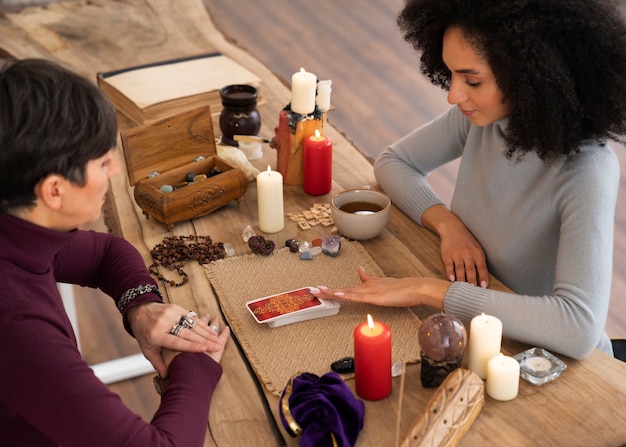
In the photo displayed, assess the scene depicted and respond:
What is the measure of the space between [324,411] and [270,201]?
67cm

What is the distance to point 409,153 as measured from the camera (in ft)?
6.46

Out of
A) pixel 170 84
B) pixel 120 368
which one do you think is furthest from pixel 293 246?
pixel 120 368

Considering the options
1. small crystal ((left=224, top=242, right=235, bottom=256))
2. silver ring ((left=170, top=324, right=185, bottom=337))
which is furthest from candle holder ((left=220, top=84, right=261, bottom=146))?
silver ring ((left=170, top=324, right=185, bottom=337))

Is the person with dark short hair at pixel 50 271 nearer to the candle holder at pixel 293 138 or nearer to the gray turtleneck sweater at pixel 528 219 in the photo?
the gray turtleneck sweater at pixel 528 219

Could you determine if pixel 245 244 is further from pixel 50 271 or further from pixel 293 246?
pixel 50 271

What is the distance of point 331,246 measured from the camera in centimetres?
169

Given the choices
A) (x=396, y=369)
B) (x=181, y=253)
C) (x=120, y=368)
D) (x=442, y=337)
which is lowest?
(x=120, y=368)

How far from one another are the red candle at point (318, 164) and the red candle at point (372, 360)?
0.69 meters

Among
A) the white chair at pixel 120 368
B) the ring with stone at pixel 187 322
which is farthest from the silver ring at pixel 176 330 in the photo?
the white chair at pixel 120 368

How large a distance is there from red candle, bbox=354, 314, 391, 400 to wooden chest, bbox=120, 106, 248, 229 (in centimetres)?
65

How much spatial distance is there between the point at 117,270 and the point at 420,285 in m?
0.58

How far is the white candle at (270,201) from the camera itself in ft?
5.75

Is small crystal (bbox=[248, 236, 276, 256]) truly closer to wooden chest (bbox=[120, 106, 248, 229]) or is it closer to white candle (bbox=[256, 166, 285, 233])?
white candle (bbox=[256, 166, 285, 233])

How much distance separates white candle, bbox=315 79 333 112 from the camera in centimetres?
195
